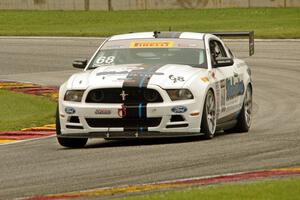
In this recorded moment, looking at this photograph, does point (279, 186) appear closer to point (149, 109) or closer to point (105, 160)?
point (105, 160)

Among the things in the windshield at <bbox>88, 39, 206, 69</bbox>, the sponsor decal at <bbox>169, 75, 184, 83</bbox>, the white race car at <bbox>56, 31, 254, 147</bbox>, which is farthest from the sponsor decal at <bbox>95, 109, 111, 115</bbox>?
the windshield at <bbox>88, 39, 206, 69</bbox>

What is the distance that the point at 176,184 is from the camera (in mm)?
9852

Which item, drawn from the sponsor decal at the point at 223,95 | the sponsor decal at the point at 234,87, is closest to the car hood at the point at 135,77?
the sponsor decal at the point at 223,95

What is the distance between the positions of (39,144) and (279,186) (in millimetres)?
6134

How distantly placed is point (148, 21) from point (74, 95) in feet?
124

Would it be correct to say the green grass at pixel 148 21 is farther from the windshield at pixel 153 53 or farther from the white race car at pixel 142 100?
the white race car at pixel 142 100

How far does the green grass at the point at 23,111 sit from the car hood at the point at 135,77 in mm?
3989

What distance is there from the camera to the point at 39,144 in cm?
1484

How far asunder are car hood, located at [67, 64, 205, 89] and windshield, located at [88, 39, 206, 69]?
0.57 meters

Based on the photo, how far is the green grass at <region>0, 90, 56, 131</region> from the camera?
18.4 meters

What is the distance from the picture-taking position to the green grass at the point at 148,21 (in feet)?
147

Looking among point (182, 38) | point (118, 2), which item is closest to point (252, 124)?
point (182, 38)

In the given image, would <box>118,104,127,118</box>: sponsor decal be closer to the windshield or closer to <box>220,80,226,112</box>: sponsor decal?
the windshield

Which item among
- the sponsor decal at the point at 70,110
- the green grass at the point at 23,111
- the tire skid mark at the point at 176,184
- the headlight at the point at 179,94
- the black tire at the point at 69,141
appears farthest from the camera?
the green grass at the point at 23,111
